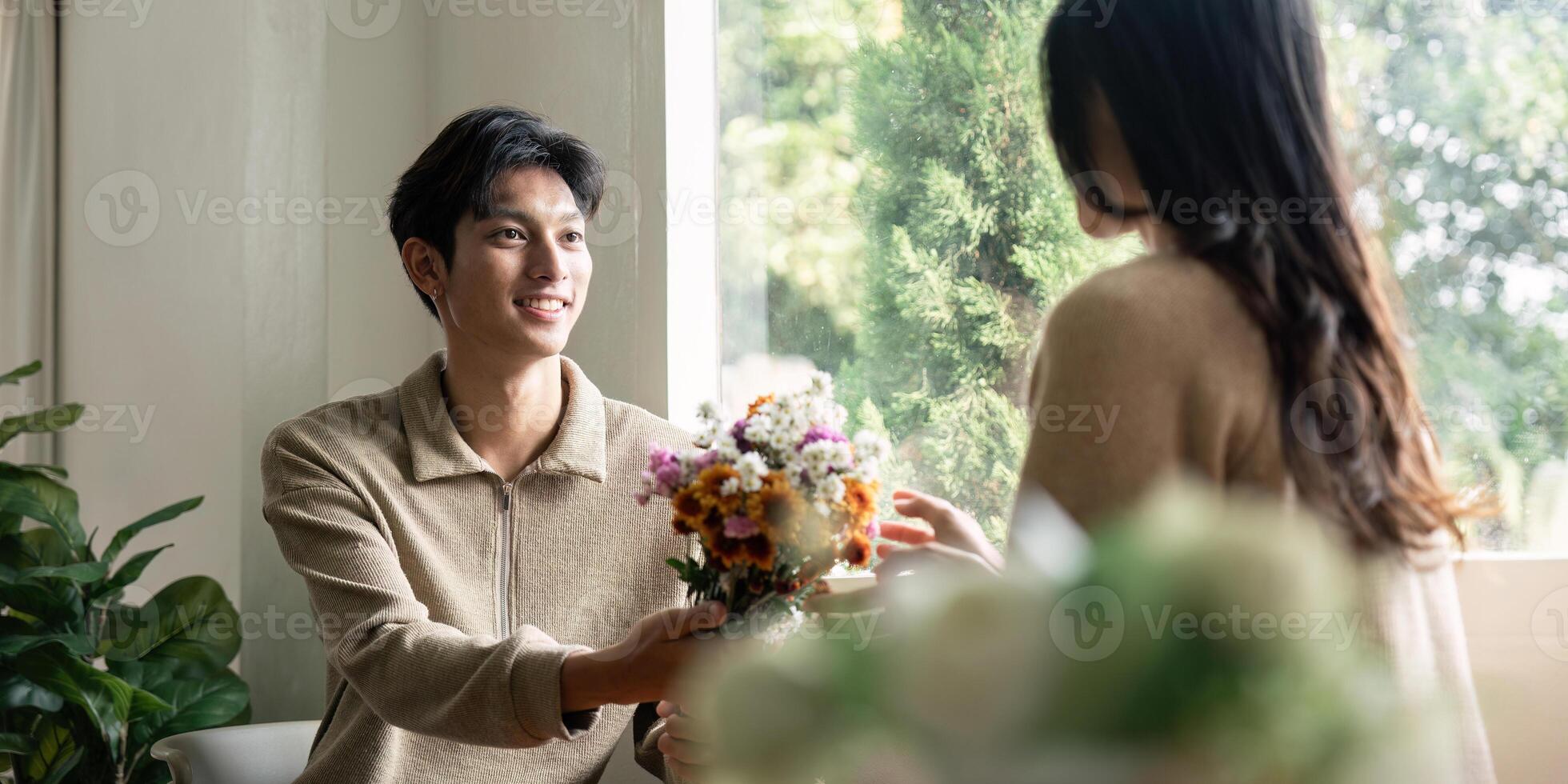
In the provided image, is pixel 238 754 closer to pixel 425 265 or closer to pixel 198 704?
pixel 198 704

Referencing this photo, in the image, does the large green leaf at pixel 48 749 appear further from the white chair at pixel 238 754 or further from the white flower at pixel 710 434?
the white flower at pixel 710 434

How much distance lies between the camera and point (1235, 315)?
70cm

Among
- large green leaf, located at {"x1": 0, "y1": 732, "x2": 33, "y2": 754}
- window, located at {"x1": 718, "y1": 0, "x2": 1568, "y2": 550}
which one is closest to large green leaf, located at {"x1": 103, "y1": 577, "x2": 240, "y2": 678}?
large green leaf, located at {"x1": 0, "y1": 732, "x2": 33, "y2": 754}

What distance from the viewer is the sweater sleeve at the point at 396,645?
1.42 metres

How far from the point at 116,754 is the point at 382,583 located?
4.58ft

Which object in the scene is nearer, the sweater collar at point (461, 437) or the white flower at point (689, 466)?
the white flower at point (689, 466)

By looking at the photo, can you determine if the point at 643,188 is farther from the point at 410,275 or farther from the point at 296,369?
the point at 296,369

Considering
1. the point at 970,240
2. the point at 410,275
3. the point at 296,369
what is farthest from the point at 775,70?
the point at 296,369

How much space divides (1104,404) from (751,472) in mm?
548

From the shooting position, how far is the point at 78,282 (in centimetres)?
354

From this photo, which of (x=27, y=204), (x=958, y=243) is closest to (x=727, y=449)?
(x=958, y=243)

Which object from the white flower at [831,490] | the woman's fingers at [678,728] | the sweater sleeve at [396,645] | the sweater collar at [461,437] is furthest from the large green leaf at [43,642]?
the white flower at [831,490]

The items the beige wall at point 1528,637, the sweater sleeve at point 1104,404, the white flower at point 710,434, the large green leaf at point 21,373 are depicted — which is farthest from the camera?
the large green leaf at point 21,373

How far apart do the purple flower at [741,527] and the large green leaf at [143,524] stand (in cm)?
202
